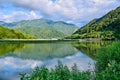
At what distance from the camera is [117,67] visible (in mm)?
12977

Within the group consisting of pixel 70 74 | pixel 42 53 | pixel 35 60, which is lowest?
pixel 35 60

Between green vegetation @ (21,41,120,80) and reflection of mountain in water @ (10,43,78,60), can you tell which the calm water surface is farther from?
green vegetation @ (21,41,120,80)

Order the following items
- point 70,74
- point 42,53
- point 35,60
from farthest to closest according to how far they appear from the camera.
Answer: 1. point 42,53
2. point 35,60
3. point 70,74

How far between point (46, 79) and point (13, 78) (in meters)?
35.8

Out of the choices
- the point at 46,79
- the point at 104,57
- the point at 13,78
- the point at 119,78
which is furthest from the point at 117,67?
the point at 13,78

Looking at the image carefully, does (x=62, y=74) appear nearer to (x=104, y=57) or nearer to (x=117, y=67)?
(x=117, y=67)

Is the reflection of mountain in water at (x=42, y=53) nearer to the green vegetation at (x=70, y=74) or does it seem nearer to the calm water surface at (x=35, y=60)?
the calm water surface at (x=35, y=60)

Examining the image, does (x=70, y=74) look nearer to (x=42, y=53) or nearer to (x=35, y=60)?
(x=35, y=60)

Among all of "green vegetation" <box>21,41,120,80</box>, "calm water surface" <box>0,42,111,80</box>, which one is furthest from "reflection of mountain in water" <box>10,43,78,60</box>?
"green vegetation" <box>21,41,120,80</box>

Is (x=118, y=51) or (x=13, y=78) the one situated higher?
(x=118, y=51)

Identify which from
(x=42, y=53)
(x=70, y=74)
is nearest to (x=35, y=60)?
(x=42, y=53)

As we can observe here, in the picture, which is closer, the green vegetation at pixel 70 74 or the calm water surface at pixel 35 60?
the green vegetation at pixel 70 74

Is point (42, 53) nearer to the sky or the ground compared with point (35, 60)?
nearer to the sky

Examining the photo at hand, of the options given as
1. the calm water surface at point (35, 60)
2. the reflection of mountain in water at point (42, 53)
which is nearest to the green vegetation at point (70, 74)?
the calm water surface at point (35, 60)
